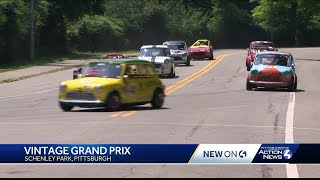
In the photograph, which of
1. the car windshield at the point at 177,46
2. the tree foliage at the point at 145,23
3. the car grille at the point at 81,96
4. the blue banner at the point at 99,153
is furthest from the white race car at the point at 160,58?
the blue banner at the point at 99,153

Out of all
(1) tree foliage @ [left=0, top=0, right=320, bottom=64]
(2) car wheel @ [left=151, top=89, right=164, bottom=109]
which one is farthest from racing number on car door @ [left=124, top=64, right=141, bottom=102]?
(1) tree foliage @ [left=0, top=0, right=320, bottom=64]

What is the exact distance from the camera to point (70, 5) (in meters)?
61.1

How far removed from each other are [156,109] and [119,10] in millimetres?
59892

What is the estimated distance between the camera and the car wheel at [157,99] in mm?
21895

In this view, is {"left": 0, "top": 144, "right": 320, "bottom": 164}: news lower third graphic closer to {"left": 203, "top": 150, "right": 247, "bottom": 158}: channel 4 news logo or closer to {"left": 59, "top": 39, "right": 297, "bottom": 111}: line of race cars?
{"left": 203, "top": 150, "right": 247, "bottom": 158}: channel 4 news logo

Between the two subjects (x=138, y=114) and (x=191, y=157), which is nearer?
(x=191, y=157)

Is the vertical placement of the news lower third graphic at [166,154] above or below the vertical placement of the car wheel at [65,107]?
above

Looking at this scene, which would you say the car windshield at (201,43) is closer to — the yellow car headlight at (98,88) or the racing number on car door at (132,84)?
the racing number on car door at (132,84)

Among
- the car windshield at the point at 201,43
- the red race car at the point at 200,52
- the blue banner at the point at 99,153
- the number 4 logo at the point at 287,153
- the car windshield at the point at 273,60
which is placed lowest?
the red race car at the point at 200,52

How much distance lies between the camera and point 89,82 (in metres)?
20.0

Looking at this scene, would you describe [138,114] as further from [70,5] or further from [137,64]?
[70,5]

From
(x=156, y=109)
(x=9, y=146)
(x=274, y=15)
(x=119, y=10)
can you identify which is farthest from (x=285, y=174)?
(x=274, y=15)

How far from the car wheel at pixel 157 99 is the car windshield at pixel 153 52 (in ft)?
50.7

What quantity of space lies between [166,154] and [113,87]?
12.3 meters
